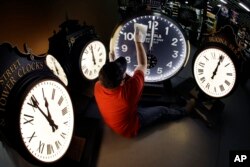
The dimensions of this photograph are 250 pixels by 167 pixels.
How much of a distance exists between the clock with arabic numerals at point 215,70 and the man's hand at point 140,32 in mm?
705

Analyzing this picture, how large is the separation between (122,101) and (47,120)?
1022 mm

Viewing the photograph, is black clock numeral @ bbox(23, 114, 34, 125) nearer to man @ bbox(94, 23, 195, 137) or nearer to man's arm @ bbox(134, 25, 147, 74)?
man @ bbox(94, 23, 195, 137)

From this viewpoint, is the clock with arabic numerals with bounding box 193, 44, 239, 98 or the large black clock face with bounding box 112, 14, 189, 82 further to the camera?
the large black clock face with bounding box 112, 14, 189, 82

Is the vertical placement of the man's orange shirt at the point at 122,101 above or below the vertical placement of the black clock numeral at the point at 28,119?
below

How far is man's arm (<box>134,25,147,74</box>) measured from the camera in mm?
3453

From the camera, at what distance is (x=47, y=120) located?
2.34 metres

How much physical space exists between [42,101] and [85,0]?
250 cm

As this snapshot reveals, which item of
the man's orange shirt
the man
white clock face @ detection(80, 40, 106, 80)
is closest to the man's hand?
the man

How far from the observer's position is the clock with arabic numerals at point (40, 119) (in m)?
2.05

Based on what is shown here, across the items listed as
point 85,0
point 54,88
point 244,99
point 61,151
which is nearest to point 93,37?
point 85,0

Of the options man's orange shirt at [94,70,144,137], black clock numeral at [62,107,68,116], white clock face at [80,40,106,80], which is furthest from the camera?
white clock face at [80,40,106,80]

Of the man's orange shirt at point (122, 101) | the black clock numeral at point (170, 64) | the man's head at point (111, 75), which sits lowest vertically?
the man's orange shirt at point (122, 101)

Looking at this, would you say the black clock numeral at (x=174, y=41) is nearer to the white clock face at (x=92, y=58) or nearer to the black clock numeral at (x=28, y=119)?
the white clock face at (x=92, y=58)

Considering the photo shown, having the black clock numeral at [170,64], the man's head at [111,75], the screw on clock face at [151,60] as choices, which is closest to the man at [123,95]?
the man's head at [111,75]
